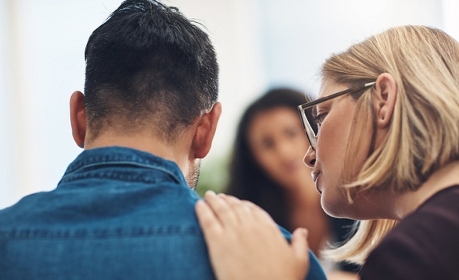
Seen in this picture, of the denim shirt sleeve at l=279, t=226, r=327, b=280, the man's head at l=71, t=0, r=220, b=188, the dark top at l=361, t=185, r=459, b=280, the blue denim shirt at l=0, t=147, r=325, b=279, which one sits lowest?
the denim shirt sleeve at l=279, t=226, r=327, b=280

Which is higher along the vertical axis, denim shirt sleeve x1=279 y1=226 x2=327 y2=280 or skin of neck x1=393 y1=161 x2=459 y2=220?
skin of neck x1=393 y1=161 x2=459 y2=220

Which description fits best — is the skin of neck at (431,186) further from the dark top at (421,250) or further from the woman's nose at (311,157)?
the woman's nose at (311,157)

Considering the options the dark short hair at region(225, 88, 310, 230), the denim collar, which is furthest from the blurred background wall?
the denim collar

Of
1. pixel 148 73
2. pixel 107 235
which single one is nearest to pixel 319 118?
pixel 148 73

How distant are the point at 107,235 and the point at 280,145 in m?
1.67

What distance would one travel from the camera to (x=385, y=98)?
4.14 feet

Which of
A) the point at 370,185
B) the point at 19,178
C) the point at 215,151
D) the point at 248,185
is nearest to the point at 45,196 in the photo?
the point at 370,185

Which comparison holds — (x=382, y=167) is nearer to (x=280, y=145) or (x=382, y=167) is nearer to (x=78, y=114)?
(x=78, y=114)

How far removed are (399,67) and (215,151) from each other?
208 centimetres

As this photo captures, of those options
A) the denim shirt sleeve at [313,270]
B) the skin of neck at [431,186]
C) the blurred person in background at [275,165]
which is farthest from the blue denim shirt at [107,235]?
the blurred person in background at [275,165]

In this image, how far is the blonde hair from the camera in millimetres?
1194

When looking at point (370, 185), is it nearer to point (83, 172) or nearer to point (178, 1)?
point (83, 172)

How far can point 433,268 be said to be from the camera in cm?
100

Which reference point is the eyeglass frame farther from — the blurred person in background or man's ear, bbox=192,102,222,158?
the blurred person in background
